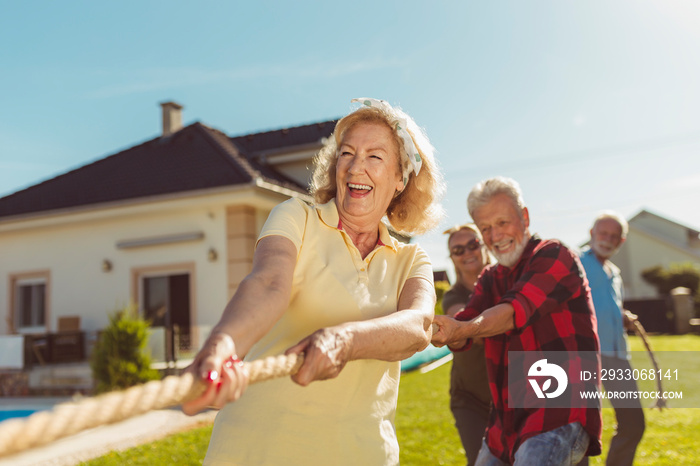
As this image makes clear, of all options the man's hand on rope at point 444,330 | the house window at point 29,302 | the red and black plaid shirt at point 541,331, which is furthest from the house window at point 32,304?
the man's hand on rope at point 444,330

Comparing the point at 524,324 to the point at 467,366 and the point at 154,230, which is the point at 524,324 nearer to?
the point at 467,366

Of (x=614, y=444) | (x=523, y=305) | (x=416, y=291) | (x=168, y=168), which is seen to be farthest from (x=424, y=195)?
(x=168, y=168)

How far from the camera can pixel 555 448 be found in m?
2.42

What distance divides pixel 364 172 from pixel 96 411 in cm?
125

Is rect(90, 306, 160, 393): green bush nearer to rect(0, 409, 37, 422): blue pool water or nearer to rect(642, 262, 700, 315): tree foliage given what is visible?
rect(0, 409, 37, 422): blue pool water

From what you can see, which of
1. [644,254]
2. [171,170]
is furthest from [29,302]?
[644,254]

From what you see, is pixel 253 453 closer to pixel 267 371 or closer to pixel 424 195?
pixel 267 371

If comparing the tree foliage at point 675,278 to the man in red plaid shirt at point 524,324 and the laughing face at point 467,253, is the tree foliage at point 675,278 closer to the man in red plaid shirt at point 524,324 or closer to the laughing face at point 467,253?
the laughing face at point 467,253

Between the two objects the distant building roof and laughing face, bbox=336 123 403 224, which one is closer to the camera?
laughing face, bbox=336 123 403 224

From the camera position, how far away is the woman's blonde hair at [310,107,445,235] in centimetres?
208

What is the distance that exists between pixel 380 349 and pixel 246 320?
→ 0.37m

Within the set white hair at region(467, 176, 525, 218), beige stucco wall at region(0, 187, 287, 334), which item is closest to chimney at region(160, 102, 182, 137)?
beige stucco wall at region(0, 187, 287, 334)

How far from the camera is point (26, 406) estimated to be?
10.8m

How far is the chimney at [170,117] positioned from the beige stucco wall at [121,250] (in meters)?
3.66
